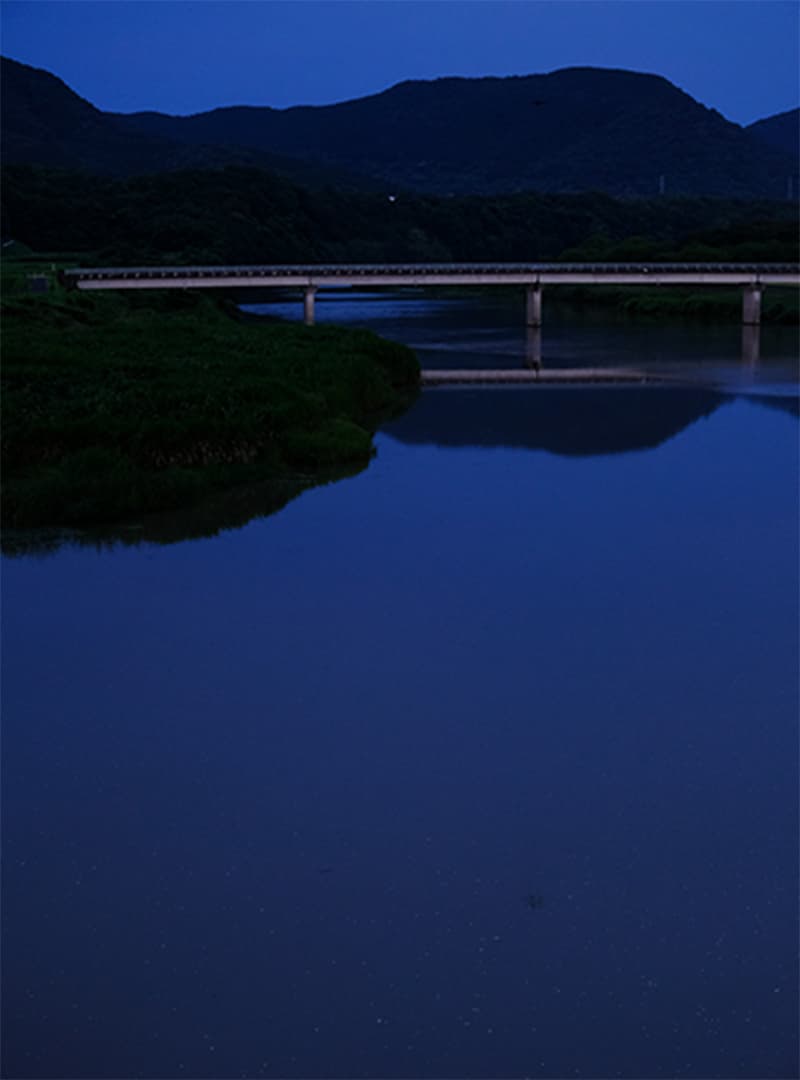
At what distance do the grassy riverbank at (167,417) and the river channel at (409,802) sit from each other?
7.28 ft

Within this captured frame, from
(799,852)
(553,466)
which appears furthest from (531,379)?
(799,852)

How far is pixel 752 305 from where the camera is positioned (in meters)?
87.3

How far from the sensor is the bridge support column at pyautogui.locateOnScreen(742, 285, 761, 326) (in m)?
86.9

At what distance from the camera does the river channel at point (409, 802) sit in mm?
11023

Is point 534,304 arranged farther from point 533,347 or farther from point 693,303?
point 693,303

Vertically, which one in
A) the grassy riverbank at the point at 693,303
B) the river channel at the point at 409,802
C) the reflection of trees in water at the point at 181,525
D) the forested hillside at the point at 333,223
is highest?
the forested hillside at the point at 333,223

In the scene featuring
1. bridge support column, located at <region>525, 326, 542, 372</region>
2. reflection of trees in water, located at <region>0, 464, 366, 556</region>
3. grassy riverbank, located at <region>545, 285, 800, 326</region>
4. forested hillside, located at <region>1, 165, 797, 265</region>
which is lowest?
reflection of trees in water, located at <region>0, 464, 366, 556</region>

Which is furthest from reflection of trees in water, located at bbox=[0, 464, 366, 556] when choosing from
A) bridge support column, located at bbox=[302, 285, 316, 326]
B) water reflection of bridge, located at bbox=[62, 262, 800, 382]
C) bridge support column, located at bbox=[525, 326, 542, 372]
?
bridge support column, located at bbox=[302, 285, 316, 326]

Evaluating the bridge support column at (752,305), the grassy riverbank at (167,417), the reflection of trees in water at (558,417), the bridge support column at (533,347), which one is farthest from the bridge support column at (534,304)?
the grassy riverbank at (167,417)

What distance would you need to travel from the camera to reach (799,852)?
45.0 feet

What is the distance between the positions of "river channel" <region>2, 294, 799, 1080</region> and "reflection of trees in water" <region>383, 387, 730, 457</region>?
11.4m

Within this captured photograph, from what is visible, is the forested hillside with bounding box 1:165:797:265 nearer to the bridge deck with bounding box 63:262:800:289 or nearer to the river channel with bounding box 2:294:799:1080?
the bridge deck with bounding box 63:262:800:289

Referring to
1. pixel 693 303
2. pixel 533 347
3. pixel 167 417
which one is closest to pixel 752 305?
pixel 693 303

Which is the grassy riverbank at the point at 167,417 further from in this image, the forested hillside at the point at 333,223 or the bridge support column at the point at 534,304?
the forested hillside at the point at 333,223
